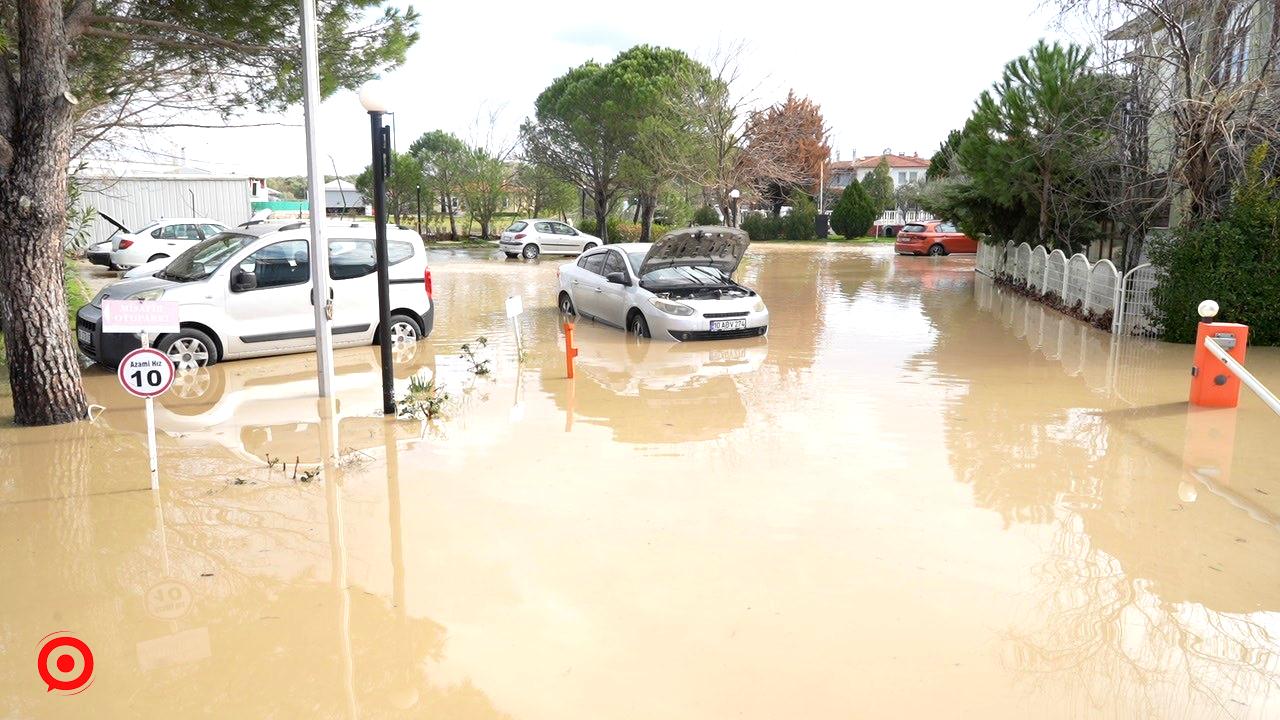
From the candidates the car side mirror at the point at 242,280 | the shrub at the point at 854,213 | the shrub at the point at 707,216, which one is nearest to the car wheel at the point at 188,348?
the car side mirror at the point at 242,280

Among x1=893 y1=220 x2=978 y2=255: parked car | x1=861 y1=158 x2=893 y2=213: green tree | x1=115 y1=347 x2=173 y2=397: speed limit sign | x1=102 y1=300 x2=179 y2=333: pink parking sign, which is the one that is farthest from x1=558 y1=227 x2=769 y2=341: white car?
x1=861 y1=158 x2=893 y2=213: green tree

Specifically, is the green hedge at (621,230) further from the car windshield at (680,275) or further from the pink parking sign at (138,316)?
the pink parking sign at (138,316)

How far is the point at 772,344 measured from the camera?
1350cm

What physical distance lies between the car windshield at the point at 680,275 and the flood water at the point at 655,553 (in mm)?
3357

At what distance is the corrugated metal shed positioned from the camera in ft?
96.1

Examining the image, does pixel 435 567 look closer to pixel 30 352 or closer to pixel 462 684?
pixel 462 684

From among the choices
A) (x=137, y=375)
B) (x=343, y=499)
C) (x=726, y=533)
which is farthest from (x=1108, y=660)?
(x=137, y=375)

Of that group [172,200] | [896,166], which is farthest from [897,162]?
[172,200]

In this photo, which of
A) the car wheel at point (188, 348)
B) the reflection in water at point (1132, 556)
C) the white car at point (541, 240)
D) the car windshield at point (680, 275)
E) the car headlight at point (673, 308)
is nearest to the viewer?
the reflection in water at point (1132, 556)

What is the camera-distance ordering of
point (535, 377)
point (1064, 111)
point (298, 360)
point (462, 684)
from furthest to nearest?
1. point (1064, 111)
2. point (298, 360)
3. point (535, 377)
4. point (462, 684)

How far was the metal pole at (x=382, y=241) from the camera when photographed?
8.19m

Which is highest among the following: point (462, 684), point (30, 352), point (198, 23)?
point (198, 23)

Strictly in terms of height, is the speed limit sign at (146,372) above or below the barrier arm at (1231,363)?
above

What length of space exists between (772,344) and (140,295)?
8445 mm
